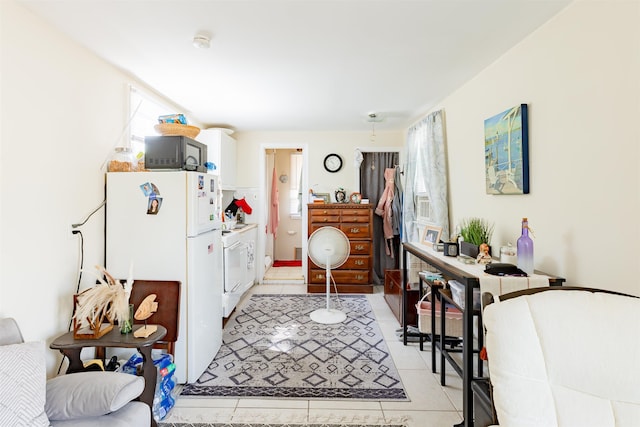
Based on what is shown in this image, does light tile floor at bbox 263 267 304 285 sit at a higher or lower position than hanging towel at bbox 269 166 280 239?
lower

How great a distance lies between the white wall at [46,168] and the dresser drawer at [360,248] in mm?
2973

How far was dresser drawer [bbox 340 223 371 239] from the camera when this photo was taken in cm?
432

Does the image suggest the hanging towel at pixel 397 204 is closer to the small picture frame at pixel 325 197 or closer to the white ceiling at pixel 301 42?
the small picture frame at pixel 325 197

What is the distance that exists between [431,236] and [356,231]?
5.42 ft

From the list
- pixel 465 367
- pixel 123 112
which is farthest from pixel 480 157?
pixel 123 112

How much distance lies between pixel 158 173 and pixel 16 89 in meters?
0.81

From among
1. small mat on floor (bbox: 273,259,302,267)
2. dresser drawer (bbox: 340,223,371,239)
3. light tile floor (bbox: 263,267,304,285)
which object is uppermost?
dresser drawer (bbox: 340,223,371,239)

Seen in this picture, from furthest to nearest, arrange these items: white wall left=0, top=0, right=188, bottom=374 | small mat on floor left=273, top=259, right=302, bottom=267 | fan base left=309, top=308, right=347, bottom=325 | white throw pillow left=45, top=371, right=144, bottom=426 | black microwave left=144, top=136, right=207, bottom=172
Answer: small mat on floor left=273, top=259, right=302, bottom=267, fan base left=309, top=308, right=347, bottom=325, black microwave left=144, top=136, right=207, bottom=172, white wall left=0, top=0, right=188, bottom=374, white throw pillow left=45, top=371, right=144, bottom=426

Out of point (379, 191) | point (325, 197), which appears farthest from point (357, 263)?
point (379, 191)

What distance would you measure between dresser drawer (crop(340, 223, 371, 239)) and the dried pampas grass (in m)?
2.94

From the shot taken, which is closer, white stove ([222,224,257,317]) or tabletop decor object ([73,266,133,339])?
tabletop decor object ([73,266,133,339])

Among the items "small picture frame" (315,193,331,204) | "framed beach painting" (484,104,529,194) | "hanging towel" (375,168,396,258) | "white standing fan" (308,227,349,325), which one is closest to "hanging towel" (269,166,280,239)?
"small picture frame" (315,193,331,204)

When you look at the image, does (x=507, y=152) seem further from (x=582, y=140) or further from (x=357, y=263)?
(x=357, y=263)

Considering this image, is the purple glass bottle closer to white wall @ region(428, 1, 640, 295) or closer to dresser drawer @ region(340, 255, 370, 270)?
white wall @ region(428, 1, 640, 295)
